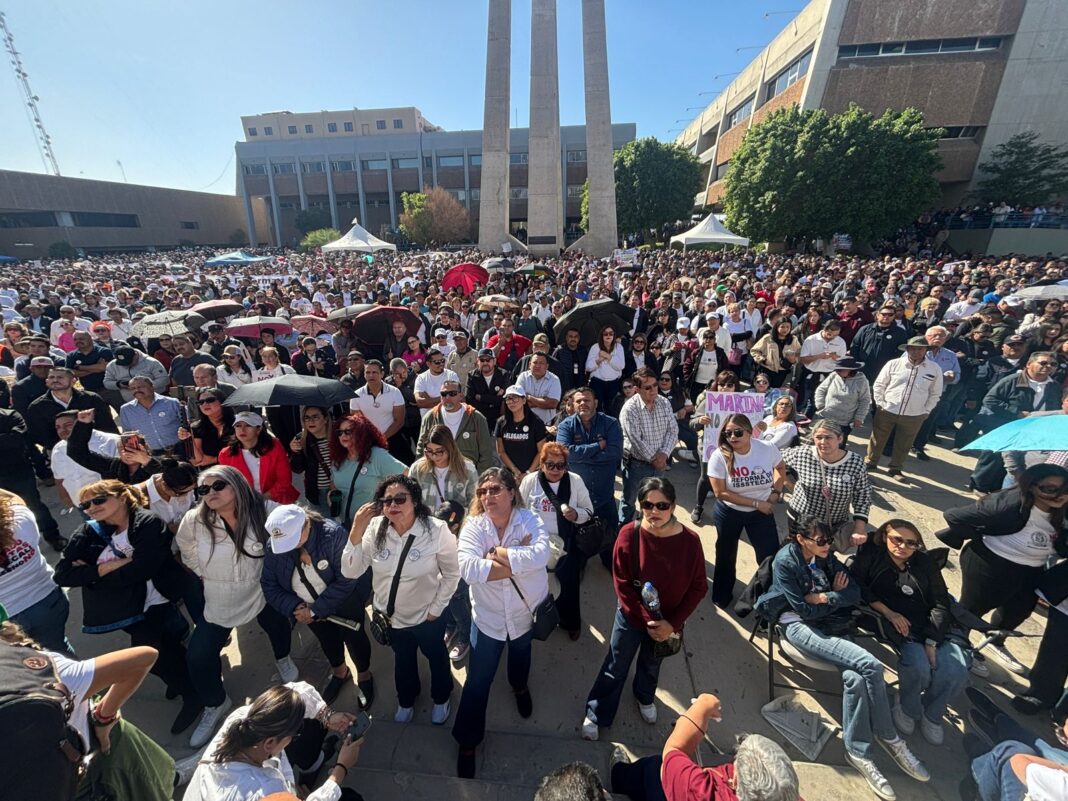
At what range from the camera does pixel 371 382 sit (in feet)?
17.1

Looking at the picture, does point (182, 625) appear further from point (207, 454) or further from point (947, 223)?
point (947, 223)

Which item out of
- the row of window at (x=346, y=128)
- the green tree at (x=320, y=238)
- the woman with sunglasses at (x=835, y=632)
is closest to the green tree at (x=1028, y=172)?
the woman with sunglasses at (x=835, y=632)

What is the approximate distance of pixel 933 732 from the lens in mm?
2887

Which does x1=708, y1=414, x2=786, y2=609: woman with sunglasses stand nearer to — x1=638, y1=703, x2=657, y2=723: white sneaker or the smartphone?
x1=638, y1=703, x2=657, y2=723: white sneaker

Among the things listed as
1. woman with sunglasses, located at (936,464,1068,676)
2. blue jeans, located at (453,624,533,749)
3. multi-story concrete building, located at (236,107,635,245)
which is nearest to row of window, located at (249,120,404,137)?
multi-story concrete building, located at (236,107,635,245)

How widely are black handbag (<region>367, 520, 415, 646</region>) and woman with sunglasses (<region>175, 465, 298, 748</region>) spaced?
2.96 feet

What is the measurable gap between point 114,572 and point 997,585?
6073 millimetres

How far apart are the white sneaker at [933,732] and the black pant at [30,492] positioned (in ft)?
24.6

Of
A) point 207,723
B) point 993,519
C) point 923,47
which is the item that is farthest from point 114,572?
point 923,47

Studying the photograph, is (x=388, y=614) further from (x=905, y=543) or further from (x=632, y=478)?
(x=905, y=543)

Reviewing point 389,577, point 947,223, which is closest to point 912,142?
point 947,223

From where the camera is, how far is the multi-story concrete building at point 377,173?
5850cm

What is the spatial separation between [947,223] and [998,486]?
36.4 m

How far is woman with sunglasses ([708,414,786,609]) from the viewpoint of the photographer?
3797 millimetres
